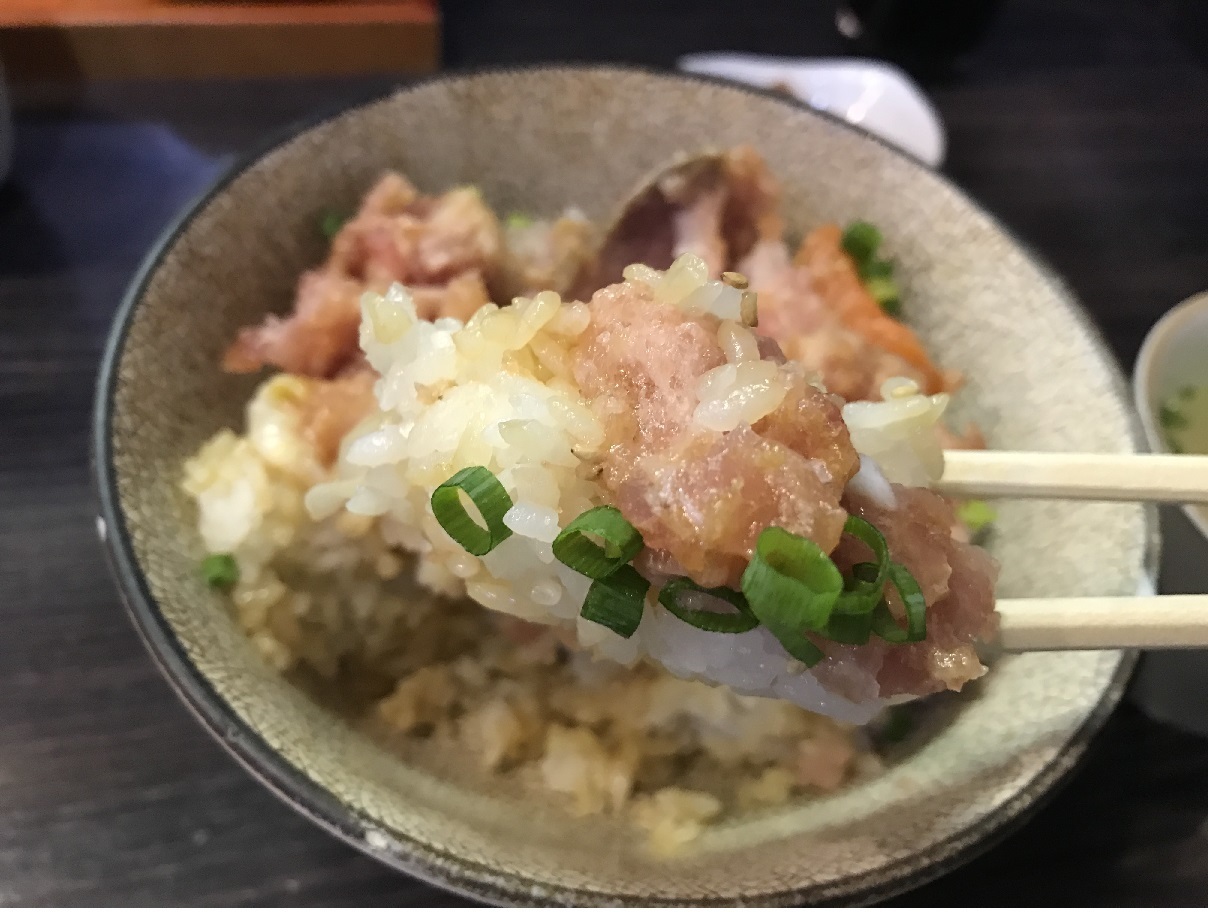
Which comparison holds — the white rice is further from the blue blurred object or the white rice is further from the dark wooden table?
the blue blurred object

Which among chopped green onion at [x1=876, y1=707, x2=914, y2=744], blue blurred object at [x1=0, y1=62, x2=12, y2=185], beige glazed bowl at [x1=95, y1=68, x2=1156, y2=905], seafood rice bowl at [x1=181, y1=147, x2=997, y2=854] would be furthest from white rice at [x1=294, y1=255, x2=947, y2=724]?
blue blurred object at [x1=0, y1=62, x2=12, y2=185]

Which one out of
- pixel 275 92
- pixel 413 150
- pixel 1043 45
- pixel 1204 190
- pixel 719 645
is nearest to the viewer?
pixel 719 645

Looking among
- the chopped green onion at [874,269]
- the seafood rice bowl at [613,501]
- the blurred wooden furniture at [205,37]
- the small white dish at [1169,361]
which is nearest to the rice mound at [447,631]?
the seafood rice bowl at [613,501]

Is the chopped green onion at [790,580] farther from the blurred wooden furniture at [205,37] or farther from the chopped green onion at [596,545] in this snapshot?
the blurred wooden furniture at [205,37]

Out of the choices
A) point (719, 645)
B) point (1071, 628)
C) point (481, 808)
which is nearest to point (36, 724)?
point (481, 808)

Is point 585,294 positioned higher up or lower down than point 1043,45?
lower down

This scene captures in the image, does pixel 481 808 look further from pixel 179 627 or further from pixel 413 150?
pixel 413 150

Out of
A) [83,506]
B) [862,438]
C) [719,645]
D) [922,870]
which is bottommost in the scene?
[83,506]
